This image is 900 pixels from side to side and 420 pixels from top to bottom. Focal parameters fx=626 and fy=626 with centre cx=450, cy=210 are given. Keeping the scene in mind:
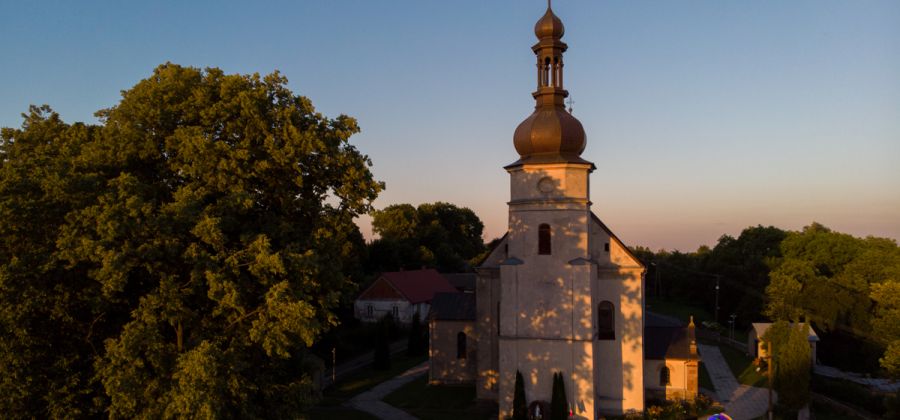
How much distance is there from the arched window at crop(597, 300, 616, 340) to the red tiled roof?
27678 millimetres

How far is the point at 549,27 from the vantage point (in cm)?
2438

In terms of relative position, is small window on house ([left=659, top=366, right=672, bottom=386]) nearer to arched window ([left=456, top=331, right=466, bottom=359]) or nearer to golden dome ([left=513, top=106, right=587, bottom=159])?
arched window ([left=456, top=331, right=466, bottom=359])

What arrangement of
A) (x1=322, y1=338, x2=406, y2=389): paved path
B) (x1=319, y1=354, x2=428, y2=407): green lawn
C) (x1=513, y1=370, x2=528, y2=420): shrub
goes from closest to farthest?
(x1=513, y1=370, x2=528, y2=420): shrub < (x1=319, y1=354, x2=428, y2=407): green lawn < (x1=322, y1=338, x2=406, y2=389): paved path

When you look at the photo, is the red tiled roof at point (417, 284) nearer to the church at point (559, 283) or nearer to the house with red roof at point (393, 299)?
the house with red roof at point (393, 299)

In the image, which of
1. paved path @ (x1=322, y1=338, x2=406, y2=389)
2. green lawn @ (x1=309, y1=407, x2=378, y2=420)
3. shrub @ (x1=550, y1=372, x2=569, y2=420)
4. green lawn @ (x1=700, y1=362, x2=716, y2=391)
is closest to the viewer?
shrub @ (x1=550, y1=372, x2=569, y2=420)

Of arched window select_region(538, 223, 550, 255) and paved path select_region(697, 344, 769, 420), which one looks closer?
arched window select_region(538, 223, 550, 255)

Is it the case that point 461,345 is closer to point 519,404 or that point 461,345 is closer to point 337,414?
point 337,414

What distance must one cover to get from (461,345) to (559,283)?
396 inches

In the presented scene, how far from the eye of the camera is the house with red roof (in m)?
52.6

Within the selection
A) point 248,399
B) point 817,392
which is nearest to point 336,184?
point 248,399

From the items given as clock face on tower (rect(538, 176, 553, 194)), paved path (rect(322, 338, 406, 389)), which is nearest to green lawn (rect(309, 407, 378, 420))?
paved path (rect(322, 338, 406, 389))

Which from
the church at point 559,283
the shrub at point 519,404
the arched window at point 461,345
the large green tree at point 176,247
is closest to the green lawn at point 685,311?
the arched window at point 461,345

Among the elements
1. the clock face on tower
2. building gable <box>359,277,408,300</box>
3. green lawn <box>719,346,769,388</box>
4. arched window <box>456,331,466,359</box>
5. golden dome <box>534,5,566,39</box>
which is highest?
golden dome <box>534,5,566,39</box>

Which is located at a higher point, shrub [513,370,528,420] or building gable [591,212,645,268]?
building gable [591,212,645,268]
